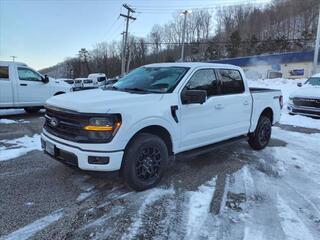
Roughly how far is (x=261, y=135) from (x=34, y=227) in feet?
16.6

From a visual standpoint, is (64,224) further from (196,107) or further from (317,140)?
(317,140)

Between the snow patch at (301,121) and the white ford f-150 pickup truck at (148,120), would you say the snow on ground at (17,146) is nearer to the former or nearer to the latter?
the white ford f-150 pickup truck at (148,120)

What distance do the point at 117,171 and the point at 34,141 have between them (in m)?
3.85

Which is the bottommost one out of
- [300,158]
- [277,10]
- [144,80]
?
[300,158]

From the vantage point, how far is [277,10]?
88.8 m

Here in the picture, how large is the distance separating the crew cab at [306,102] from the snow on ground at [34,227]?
9.68m

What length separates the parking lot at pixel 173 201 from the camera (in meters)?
3.22

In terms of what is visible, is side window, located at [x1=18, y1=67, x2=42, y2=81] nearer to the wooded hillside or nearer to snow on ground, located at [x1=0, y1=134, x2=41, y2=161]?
snow on ground, located at [x1=0, y1=134, x2=41, y2=161]

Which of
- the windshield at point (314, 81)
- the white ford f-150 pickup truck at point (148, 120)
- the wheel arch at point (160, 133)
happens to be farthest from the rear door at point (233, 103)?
the windshield at point (314, 81)

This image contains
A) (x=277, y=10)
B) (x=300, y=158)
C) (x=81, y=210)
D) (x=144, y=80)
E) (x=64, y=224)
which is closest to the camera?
(x=64, y=224)

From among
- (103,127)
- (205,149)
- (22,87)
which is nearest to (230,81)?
(205,149)

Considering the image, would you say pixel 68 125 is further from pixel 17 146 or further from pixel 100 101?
pixel 17 146

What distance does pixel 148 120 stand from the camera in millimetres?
4066

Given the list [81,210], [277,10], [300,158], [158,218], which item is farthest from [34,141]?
[277,10]
